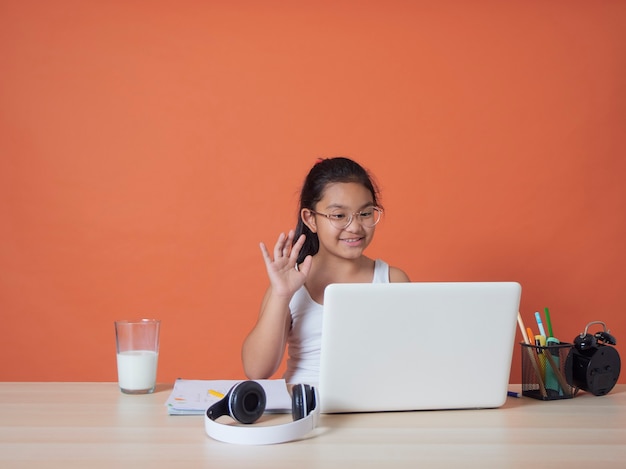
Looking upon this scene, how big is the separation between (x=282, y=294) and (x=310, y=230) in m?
0.43

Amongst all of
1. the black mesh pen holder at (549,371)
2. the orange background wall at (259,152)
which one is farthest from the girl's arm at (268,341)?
the orange background wall at (259,152)

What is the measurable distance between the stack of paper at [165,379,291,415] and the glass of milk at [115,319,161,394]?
0.08 metres

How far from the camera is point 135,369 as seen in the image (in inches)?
63.6

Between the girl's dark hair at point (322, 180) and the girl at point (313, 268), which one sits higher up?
the girl's dark hair at point (322, 180)

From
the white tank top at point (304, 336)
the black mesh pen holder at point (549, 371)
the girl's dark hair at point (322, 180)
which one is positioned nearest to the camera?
the black mesh pen holder at point (549, 371)

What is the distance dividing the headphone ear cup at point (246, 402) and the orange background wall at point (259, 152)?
1819 mm

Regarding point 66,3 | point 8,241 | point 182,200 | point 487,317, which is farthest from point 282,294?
point 66,3

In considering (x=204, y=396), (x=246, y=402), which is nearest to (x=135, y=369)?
(x=204, y=396)

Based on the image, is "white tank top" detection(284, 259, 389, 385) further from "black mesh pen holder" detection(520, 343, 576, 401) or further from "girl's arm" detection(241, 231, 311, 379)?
"black mesh pen holder" detection(520, 343, 576, 401)

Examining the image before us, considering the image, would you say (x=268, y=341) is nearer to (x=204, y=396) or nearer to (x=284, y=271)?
(x=284, y=271)

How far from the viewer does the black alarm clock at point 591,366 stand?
1.61 metres

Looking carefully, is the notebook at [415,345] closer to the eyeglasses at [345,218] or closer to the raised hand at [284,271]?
the raised hand at [284,271]

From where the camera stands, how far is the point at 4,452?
1185 mm

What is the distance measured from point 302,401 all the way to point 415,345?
0.80 feet
